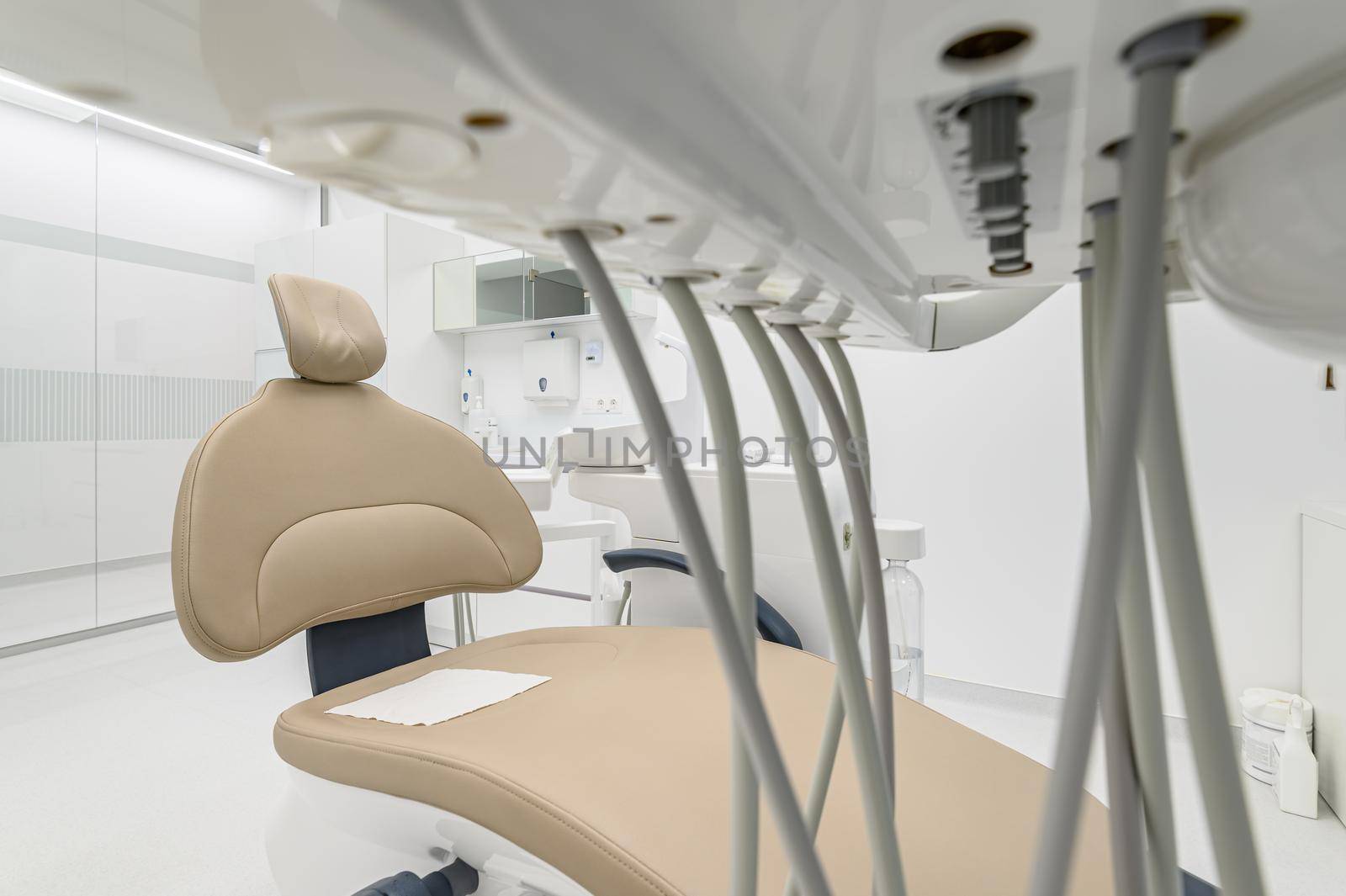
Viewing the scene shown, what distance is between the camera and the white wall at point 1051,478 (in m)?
1.84

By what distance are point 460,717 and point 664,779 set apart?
32 centimetres

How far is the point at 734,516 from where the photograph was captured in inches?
11.9

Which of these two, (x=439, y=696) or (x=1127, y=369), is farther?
(x=439, y=696)

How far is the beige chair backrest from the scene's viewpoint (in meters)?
0.92

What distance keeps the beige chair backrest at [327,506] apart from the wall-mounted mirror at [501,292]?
2.04 metres

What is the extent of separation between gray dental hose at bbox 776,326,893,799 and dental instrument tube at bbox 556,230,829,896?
0.70ft

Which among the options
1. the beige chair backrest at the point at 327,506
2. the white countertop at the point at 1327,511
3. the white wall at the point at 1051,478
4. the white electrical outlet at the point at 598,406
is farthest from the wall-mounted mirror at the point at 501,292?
the white countertop at the point at 1327,511

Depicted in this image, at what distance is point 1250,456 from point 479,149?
242 centimetres

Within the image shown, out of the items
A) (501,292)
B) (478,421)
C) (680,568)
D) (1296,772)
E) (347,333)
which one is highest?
(501,292)

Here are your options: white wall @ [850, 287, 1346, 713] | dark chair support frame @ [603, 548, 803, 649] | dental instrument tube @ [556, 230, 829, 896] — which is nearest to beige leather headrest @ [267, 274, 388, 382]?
dark chair support frame @ [603, 548, 803, 649]

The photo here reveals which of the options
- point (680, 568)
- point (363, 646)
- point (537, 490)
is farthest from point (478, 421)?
point (363, 646)

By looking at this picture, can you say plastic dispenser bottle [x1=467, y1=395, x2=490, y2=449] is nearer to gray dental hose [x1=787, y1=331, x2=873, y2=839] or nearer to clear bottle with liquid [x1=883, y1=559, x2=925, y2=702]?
clear bottle with liquid [x1=883, y1=559, x2=925, y2=702]

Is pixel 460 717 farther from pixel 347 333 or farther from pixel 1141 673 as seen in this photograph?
pixel 1141 673

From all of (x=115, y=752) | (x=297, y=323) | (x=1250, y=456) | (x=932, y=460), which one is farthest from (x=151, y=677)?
(x=1250, y=456)
